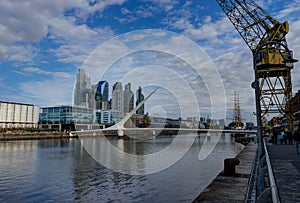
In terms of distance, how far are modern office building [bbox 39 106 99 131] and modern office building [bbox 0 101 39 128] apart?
438cm

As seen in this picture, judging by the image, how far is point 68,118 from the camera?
108m

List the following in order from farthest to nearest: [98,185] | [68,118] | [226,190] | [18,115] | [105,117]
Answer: [105,117] → [18,115] → [68,118] → [98,185] → [226,190]

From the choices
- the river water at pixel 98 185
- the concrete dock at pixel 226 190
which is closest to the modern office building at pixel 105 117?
the river water at pixel 98 185

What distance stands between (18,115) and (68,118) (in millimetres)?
23070

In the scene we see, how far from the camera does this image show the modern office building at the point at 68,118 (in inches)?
A: 4250

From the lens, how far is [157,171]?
16.5m

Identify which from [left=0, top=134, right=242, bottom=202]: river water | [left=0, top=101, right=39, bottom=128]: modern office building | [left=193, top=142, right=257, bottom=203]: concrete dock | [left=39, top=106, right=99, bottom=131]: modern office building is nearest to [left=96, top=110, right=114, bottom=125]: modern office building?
[left=39, top=106, right=99, bottom=131]: modern office building

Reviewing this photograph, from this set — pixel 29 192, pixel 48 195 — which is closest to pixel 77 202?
pixel 48 195

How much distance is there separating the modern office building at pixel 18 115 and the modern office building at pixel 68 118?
4.38 metres

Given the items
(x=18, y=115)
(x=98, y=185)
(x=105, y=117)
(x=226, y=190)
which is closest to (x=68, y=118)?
(x=18, y=115)

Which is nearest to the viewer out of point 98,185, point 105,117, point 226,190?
point 226,190

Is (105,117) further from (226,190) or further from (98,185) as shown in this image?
(226,190)

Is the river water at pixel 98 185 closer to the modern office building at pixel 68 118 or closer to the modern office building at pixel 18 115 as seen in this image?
the modern office building at pixel 68 118

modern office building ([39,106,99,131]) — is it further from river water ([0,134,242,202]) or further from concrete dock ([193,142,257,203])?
concrete dock ([193,142,257,203])
